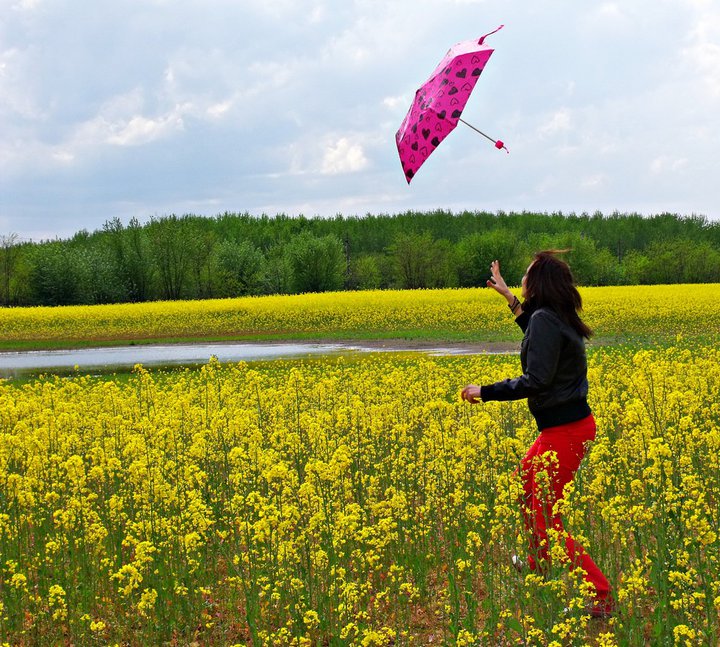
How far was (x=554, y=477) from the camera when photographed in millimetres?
5512

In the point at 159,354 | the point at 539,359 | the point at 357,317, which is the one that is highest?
the point at 357,317

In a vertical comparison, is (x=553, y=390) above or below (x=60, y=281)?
below

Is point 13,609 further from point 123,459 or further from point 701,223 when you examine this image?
point 701,223

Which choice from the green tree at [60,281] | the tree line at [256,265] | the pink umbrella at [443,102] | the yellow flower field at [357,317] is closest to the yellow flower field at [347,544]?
the pink umbrella at [443,102]

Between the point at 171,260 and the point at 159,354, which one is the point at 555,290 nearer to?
the point at 159,354

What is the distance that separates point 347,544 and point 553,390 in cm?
198

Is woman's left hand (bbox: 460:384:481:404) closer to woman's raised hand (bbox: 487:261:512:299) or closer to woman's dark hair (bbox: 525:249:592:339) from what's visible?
woman's dark hair (bbox: 525:249:592:339)

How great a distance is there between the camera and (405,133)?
7.14m

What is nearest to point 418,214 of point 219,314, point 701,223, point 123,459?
point 701,223

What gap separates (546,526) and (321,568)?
5.48 feet

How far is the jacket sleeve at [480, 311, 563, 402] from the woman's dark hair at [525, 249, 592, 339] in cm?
12

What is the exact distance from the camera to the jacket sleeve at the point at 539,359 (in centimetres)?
534

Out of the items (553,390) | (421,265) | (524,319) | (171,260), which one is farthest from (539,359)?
(421,265)

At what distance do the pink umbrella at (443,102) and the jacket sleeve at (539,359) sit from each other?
187 centimetres
